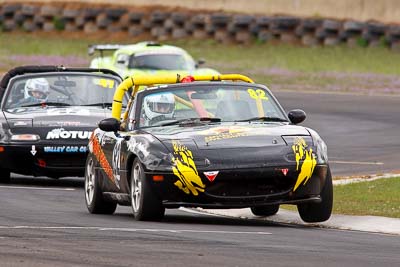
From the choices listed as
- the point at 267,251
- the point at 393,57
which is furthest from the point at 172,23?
the point at 267,251

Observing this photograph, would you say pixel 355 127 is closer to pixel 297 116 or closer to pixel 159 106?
pixel 297 116

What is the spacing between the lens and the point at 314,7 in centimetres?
4212

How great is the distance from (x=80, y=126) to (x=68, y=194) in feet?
3.56

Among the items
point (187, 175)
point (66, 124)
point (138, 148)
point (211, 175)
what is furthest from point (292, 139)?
point (66, 124)

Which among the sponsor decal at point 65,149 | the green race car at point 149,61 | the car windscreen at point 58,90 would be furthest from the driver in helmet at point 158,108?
the green race car at point 149,61

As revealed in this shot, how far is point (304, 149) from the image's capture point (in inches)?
507

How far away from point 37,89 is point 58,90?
263 mm

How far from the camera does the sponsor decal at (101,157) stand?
1431 centimetres

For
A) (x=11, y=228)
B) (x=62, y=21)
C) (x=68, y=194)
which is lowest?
(x=62, y=21)

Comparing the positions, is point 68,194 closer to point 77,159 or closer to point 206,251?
point 77,159

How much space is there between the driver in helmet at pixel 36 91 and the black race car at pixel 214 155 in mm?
4912

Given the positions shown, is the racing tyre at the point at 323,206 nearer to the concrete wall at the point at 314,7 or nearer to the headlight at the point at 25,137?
the headlight at the point at 25,137

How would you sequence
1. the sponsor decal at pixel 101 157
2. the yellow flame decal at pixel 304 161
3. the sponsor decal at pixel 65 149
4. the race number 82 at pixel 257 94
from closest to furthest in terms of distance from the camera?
the yellow flame decal at pixel 304 161 → the race number 82 at pixel 257 94 → the sponsor decal at pixel 101 157 → the sponsor decal at pixel 65 149

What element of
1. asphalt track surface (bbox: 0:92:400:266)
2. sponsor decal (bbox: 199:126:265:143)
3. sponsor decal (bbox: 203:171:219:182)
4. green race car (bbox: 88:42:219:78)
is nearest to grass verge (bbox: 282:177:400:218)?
asphalt track surface (bbox: 0:92:400:266)
